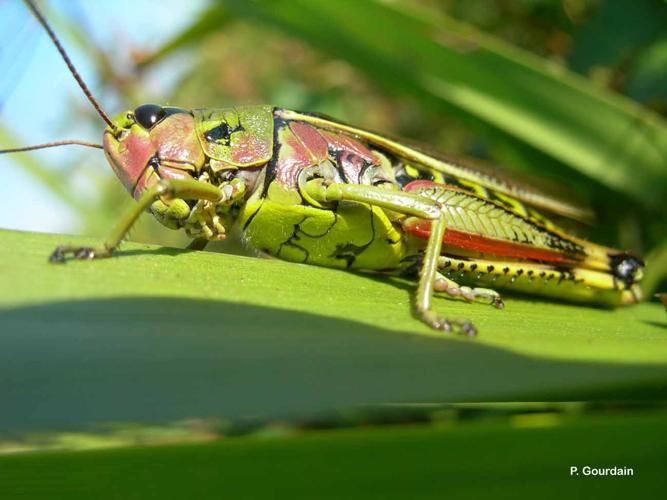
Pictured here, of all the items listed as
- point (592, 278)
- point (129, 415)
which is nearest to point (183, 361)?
point (129, 415)

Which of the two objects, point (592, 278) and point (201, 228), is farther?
point (592, 278)

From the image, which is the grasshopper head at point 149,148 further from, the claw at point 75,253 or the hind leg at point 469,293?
the hind leg at point 469,293

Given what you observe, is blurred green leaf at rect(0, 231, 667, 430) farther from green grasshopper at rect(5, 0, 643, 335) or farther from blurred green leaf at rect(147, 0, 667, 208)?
blurred green leaf at rect(147, 0, 667, 208)

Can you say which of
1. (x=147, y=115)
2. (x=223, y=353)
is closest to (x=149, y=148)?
(x=147, y=115)

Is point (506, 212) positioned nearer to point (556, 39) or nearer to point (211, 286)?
point (211, 286)

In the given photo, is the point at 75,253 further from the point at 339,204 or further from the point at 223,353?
the point at 339,204

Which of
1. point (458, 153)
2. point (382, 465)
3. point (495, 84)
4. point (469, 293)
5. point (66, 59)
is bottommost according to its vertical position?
point (382, 465)
